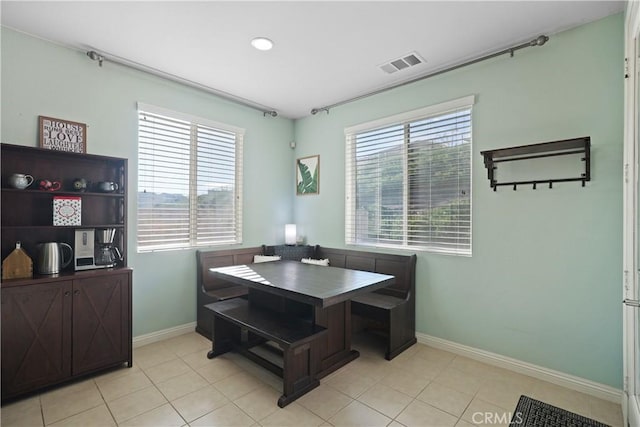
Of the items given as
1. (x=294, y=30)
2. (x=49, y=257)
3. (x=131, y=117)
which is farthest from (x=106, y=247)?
(x=294, y=30)

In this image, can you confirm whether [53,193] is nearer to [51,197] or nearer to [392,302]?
[51,197]

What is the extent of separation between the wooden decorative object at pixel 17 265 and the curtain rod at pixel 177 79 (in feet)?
5.79

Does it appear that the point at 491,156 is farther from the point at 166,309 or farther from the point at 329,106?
the point at 166,309

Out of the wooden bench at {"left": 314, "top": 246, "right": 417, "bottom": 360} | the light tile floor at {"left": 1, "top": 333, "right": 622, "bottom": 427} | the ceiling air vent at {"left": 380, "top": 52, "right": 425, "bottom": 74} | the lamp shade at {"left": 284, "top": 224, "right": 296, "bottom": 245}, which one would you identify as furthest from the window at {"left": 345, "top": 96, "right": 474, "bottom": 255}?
the light tile floor at {"left": 1, "top": 333, "right": 622, "bottom": 427}

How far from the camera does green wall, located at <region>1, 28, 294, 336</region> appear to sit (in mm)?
2553

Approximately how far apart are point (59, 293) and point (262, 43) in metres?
Answer: 2.59

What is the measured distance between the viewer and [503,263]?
9.17 feet

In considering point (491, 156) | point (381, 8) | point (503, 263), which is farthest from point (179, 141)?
point (503, 263)

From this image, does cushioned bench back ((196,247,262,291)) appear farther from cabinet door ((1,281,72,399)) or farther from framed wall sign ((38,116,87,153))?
framed wall sign ((38,116,87,153))

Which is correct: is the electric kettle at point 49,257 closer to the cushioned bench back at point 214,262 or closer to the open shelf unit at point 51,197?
the open shelf unit at point 51,197

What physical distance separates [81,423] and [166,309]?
Result: 4.72 feet

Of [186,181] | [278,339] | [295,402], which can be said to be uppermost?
[186,181]

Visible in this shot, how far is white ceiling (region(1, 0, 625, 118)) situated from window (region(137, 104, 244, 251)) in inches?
24.7

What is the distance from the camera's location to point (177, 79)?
334cm
